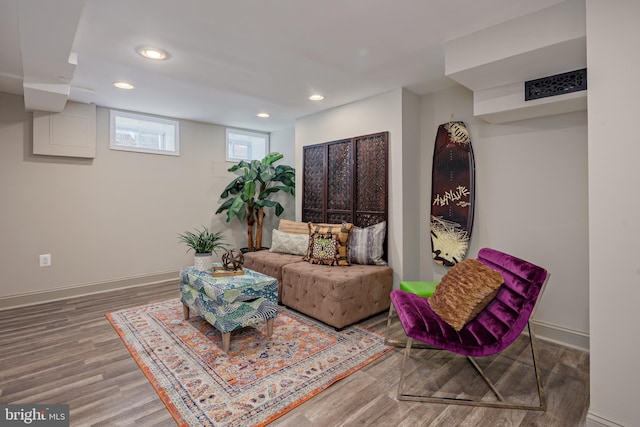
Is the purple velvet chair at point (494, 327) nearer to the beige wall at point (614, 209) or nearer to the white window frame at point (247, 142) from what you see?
the beige wall at point (614, 209)

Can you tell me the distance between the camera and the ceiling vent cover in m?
2.19

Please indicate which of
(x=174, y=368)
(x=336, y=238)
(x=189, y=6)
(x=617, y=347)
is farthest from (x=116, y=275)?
(x=617, y=347)

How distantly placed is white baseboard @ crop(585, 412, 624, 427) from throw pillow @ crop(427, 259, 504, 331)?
70cm

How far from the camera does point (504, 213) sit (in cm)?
301

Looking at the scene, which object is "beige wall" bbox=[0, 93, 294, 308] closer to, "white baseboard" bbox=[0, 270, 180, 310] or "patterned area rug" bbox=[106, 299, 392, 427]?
"white baseboard" bbox=[0, 270, 180, 310]

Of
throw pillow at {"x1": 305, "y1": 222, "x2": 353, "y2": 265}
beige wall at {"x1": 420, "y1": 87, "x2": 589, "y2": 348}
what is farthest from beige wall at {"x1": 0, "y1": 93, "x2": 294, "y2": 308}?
beige wall at {"x1": 420, "y1": 87, "x2": 589, "y2": 348}

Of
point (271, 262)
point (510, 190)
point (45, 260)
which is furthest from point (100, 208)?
point (510, 190)

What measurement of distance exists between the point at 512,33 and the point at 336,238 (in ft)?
7.54

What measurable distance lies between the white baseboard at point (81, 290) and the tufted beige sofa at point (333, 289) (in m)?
1.97

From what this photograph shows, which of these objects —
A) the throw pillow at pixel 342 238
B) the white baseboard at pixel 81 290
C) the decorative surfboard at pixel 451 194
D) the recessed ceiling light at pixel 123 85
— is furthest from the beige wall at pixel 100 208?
the decorative surfboard at pixel 451 194

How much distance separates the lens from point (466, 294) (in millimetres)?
2072

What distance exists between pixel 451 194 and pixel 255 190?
2.97 metres

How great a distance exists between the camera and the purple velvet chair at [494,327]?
187cm

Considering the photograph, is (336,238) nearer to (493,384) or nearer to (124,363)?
(493,384)
